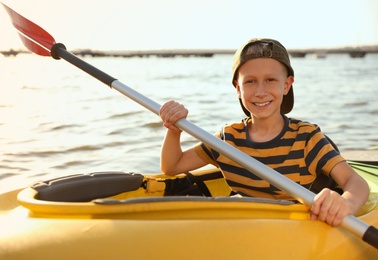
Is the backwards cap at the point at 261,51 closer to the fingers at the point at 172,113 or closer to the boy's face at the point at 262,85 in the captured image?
the boy's face at the point at 262,85

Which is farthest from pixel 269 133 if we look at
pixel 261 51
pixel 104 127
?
pixel 104 127

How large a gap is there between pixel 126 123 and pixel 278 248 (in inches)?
211

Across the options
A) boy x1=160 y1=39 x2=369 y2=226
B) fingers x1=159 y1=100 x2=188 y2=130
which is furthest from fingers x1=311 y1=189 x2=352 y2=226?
fingers x1=159 y1=100 x2=188 y2=130

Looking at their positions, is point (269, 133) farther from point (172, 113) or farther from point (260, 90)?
point (172, 113)

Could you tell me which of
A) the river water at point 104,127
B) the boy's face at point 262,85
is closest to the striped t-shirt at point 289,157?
the boy's face at point 262,85

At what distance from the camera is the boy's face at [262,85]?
2.19 m

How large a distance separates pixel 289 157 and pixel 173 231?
635mm

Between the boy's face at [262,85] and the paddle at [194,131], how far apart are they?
0.83 ft

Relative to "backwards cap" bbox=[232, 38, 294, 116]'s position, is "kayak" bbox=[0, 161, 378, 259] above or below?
below

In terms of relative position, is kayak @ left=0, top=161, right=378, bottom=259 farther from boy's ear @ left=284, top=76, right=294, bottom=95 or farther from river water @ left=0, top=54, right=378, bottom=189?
river water @ left=0, top=54, right=378, bottom=189

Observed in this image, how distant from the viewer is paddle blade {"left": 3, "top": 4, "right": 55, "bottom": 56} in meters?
2.87

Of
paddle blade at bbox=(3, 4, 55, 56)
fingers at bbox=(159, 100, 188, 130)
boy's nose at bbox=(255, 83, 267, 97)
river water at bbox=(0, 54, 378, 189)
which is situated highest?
paddle blade at bbox=(3, 4, 55, 56)

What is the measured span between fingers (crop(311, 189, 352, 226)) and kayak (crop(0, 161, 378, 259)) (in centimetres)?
4

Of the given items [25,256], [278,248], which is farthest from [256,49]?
[25,256]
